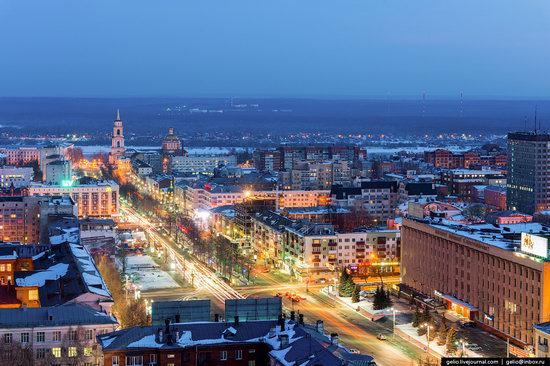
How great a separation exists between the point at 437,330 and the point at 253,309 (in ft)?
31.0

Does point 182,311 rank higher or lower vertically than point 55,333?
higher

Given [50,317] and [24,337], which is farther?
[50,317]

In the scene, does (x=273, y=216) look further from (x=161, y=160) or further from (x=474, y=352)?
(x=161, y=160)

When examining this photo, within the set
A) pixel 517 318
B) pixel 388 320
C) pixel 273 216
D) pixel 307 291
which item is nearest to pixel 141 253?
pixel 273 216

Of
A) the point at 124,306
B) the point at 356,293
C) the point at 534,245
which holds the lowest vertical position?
the point at 356,293

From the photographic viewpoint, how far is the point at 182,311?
90.2 feet

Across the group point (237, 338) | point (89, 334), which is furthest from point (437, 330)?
point (89, 334)

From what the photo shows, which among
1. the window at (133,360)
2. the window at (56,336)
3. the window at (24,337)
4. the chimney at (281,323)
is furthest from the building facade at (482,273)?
the window at (24,337)

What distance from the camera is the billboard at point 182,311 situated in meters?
27.2

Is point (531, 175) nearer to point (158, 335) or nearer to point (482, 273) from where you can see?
point (482, 273)

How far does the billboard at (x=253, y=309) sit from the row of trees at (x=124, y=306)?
4.95 metres

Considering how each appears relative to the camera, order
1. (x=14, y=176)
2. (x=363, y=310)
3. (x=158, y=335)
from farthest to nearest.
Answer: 1. (x=14, y=176)
2. (x=363, y=310)
3. (x=158, y=335)

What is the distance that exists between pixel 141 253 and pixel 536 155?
101 feet

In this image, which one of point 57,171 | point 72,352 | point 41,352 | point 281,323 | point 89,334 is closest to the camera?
point 281,323
